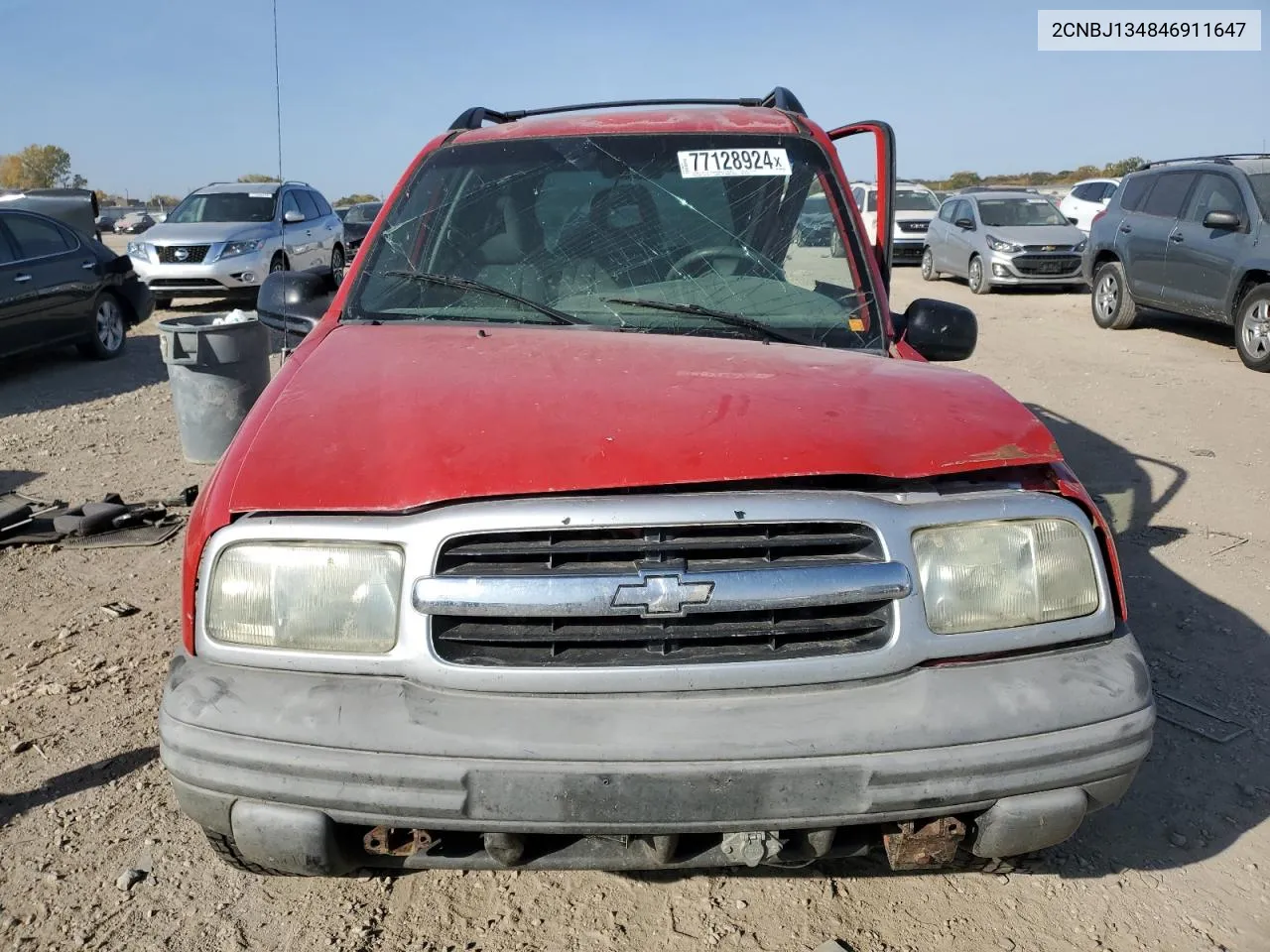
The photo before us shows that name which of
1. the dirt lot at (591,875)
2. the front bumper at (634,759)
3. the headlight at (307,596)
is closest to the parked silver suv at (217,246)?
the dirt lot at (591,875)

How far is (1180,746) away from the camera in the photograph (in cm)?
305

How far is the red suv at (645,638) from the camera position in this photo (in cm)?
176

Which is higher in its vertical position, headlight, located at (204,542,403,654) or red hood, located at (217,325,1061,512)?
red hood, located at (217,325,1061,512)

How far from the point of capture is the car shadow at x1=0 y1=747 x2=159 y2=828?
2.77 meters

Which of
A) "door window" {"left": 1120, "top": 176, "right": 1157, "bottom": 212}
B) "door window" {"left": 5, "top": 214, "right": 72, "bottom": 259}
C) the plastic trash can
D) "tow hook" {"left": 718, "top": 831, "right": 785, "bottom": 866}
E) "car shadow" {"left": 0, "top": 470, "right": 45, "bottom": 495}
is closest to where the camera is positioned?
"tow hook" {"left": 718, "top": 831, "right": 785, "bottom": 866}

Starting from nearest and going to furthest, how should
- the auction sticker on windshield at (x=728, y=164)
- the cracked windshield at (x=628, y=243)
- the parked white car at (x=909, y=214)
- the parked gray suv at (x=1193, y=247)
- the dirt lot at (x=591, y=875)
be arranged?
the dirt lot at (x=591, y=875)
the cracked windshield at (x=628, y=243)
the auction sticker on windshield at (x=728, y=164)
the parked gray suv at (x=1193, y=247)
the parked white car at (x=909, y=214)

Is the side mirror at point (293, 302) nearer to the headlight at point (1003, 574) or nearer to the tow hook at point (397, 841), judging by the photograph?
the tow hook at point (397, 841)

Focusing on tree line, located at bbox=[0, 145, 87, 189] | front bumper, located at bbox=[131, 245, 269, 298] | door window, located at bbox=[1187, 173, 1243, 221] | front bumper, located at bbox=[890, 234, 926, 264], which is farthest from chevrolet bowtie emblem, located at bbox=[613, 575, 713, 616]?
tree line, located at bbox=[0, 145, 87, 189]

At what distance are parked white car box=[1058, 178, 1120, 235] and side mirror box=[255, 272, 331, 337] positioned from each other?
734 inches

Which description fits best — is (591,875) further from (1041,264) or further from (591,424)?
(1041,264)

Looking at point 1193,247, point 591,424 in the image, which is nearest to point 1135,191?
point 1193,247

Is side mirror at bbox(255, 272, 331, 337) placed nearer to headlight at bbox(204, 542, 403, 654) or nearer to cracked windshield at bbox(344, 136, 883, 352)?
cracked windshield at bbox(344, 136, 883, 352)

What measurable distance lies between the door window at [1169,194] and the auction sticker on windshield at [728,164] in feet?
30.7

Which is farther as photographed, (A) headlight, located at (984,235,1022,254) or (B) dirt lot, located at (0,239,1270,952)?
(A) headlight, located at (984,235,1022,254)
